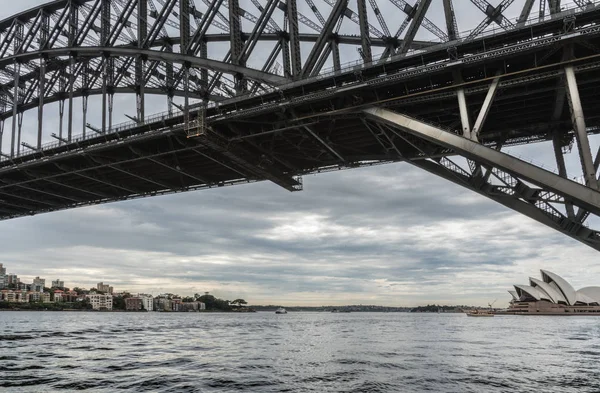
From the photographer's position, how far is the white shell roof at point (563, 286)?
11781 cm

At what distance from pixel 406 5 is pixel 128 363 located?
72.5ft

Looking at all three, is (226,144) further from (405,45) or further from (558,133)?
(558,133)

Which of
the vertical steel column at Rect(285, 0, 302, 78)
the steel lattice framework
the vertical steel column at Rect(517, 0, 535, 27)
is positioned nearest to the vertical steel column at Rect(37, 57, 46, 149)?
the steel lattice framework

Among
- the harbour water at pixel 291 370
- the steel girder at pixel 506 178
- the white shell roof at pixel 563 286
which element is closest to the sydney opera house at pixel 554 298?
the white shell roof at pixel 563 286

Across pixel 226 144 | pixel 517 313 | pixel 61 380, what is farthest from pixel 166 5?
pixel 517 313

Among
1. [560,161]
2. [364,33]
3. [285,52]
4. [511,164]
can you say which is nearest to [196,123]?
[285,52]

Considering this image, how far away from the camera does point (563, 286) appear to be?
392 feet

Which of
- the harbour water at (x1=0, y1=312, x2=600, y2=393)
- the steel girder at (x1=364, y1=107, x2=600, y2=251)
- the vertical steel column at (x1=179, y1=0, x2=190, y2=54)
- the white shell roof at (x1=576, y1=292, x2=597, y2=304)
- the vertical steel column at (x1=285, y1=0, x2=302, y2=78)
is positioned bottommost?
the white shell roof at (x1=576, y1=292, x2=597, y2=304)

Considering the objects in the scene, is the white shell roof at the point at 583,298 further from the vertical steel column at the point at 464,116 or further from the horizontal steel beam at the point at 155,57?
the vertical steel column at the point at 464,116

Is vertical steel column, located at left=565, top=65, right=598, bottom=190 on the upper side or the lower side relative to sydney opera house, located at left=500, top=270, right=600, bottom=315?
upper

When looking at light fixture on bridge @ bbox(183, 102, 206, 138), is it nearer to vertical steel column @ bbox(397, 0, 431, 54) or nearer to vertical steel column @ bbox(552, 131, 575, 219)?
vertical steel column @ bbox(397, 0, 431, 54)

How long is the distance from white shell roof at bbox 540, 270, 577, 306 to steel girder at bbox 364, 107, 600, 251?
106 m

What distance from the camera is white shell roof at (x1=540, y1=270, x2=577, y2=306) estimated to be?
11781cm

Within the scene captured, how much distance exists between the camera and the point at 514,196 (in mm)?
23750
